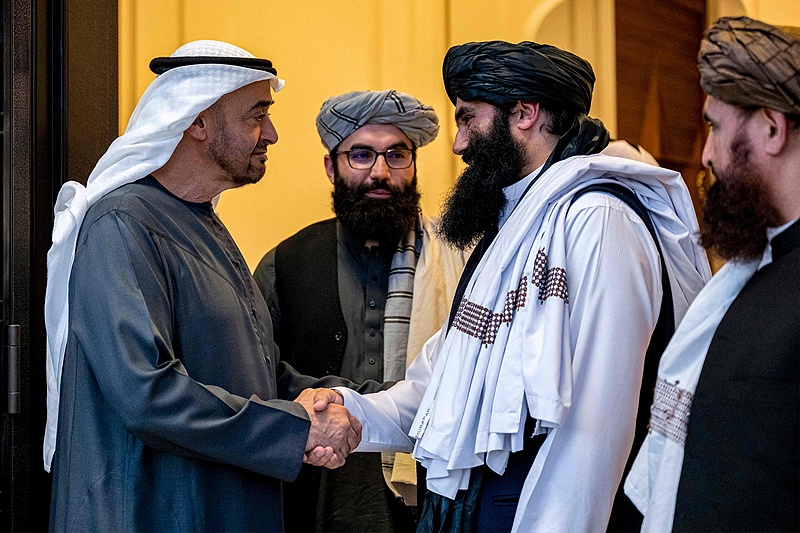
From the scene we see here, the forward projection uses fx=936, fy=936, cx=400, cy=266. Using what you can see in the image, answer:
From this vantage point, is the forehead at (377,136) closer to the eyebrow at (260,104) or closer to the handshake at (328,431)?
the eyebrow at (260,104)

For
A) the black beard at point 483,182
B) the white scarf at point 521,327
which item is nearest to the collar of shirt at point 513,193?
the black beard at point 483,182

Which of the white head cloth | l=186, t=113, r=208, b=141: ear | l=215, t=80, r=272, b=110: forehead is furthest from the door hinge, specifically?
l=215, t=80, r=272, b=110: forehead

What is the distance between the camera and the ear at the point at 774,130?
1.62m

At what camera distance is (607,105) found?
4688 millimetres

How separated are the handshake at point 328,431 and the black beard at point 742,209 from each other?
3.99 ft

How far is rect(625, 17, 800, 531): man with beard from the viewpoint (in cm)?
153

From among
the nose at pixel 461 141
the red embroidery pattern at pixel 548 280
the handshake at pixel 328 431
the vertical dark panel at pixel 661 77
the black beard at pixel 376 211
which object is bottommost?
the handshake at pixel 328 431

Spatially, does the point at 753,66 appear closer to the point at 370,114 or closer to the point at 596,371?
the point at 596,371

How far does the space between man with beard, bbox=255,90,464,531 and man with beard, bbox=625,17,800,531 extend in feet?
5.61

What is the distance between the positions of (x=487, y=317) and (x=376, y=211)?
134cm

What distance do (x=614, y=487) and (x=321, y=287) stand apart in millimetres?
1629

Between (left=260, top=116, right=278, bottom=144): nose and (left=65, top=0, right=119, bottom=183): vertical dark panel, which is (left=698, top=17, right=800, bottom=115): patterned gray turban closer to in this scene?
(left=260, top=116, right=278, bottom=144): nose

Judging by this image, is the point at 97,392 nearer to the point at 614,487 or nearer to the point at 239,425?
the point at 239,425

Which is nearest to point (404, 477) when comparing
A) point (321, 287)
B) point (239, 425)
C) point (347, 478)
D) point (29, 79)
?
point (347, 478)
